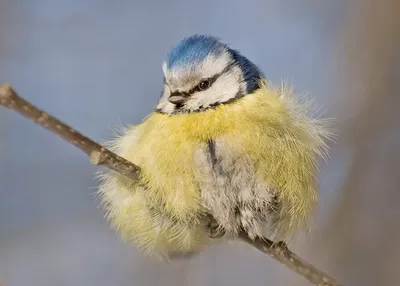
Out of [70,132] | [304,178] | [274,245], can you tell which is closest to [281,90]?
[304,178]

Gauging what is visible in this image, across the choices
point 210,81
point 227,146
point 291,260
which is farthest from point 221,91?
point 291,260

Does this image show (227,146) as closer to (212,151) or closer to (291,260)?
(212,151)

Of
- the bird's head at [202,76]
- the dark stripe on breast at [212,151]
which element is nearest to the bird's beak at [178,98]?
the bird's head at [202,76]

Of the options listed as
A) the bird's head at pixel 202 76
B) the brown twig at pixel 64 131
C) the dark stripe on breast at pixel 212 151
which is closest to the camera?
the brown twig at pixel 64 131

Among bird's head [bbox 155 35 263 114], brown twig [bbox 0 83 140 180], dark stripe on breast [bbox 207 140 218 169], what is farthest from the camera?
bird's head [bbox 155 35 263 114]

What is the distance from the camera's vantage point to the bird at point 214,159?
1.16m

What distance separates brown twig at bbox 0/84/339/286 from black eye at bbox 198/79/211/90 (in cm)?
22

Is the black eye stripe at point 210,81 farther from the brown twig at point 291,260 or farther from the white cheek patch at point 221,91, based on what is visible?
the brown twig at point 291,260

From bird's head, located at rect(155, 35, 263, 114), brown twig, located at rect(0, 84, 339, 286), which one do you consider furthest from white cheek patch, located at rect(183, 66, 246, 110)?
brown twig, located at rect(0, 84, 339, 286)

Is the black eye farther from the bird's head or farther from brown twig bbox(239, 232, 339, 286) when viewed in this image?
brown twig bbox(239, 232, 339, 286)

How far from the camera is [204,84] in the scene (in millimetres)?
1287

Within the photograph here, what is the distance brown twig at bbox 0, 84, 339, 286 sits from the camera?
85 centimetres

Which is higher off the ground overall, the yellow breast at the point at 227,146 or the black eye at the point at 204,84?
the black eye at the point at 204,84

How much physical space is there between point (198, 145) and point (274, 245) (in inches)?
10.2
